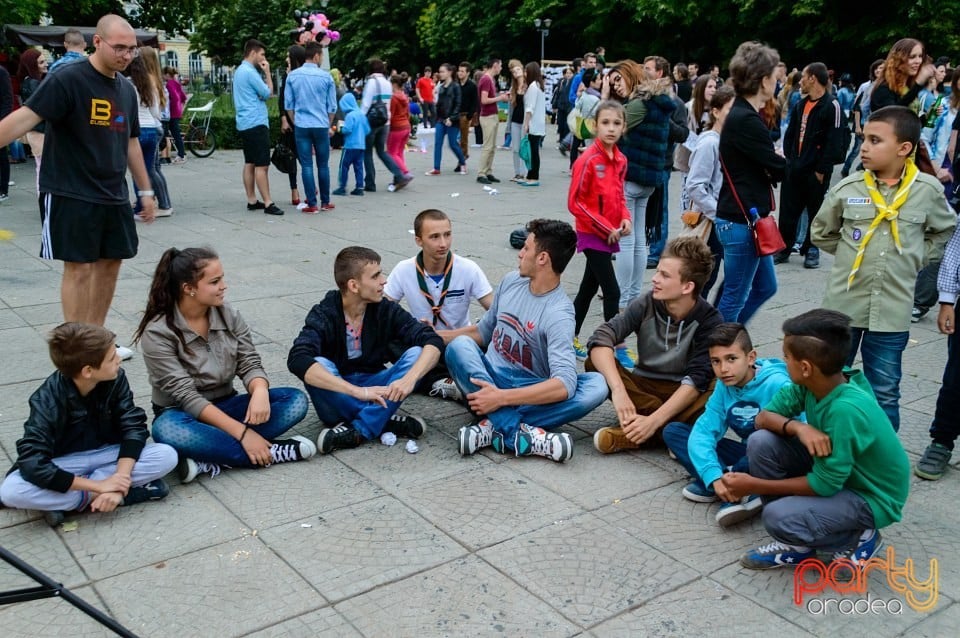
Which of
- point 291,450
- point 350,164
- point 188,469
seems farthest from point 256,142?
point 188,469

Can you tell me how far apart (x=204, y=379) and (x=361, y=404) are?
73 cm

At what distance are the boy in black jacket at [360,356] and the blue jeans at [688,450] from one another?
1171mm

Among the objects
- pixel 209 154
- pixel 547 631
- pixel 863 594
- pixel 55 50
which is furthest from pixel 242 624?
pixel 55 50

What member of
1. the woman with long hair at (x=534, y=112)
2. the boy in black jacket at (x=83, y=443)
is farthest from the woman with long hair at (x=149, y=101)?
the boy in black jacket at (x=83, y=443)

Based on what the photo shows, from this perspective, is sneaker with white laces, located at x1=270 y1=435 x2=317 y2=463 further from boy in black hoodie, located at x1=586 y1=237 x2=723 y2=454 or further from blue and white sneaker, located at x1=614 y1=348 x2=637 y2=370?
blue and white sneaker, located at x1=614 y1=348 x2=637 y2=370

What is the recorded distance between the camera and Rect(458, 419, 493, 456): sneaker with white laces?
13.9 ft

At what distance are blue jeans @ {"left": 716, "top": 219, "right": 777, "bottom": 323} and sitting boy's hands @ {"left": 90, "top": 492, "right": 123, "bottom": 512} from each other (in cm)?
359

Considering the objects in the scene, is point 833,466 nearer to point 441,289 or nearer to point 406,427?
point 406,427

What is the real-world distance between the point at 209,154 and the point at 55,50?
6068 mm

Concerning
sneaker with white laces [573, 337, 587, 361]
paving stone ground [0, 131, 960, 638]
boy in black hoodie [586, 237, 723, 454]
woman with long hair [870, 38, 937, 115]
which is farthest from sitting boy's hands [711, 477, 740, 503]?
woman with long hair [870, 38, 937, 115]

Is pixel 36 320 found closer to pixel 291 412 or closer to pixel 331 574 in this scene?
pixel 291 412

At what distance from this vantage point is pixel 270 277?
7660 millimetres

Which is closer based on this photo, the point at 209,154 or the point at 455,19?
the point at 209,154

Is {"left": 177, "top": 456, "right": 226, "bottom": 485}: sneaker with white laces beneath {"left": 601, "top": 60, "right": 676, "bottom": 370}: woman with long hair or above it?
beneath
